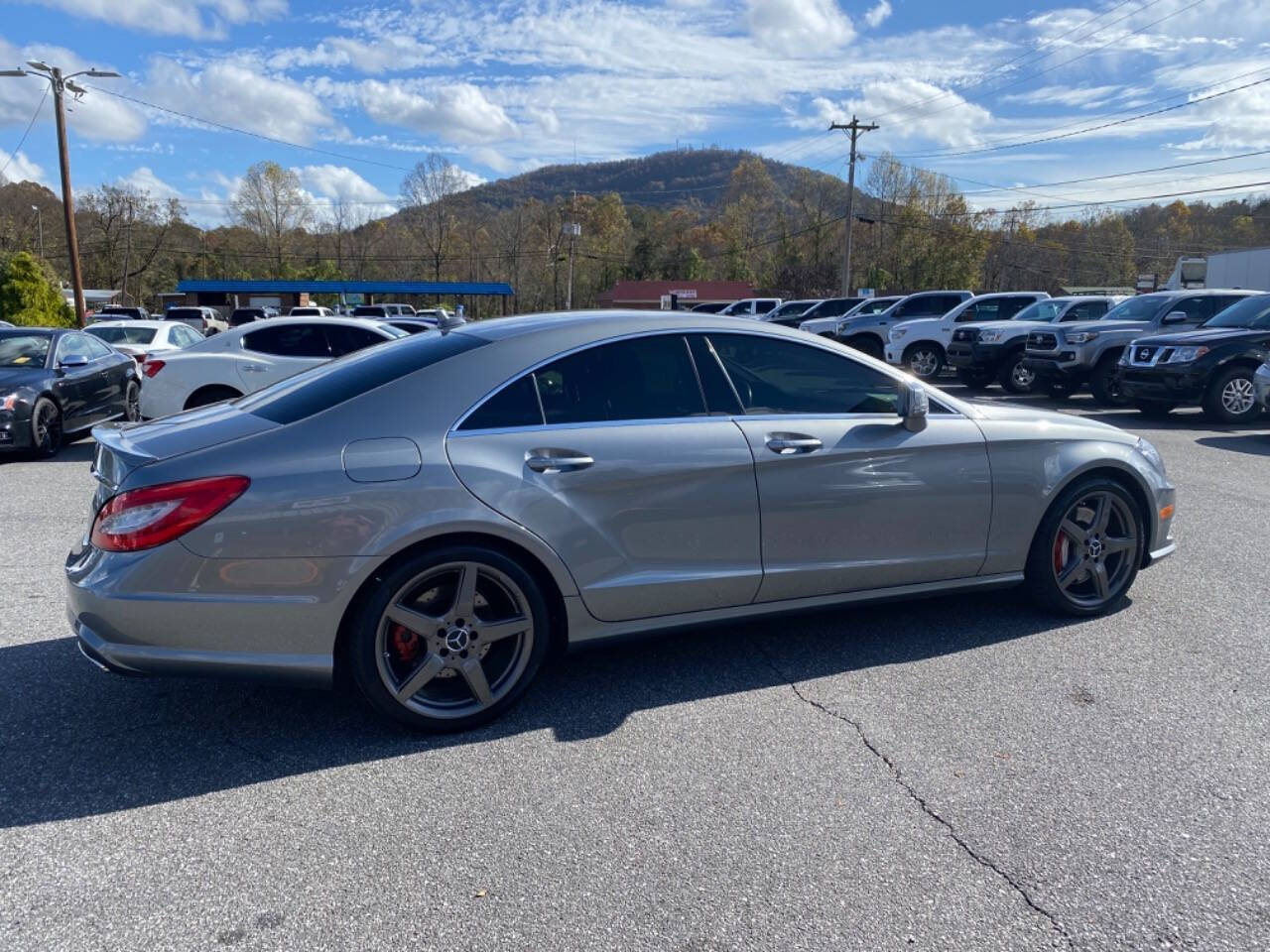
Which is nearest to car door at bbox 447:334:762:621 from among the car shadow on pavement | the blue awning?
the car shadow on pavement

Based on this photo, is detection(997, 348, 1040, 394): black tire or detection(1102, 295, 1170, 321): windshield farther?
detection(997, 348, 1040, 394): black tire

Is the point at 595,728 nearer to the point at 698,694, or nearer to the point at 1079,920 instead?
the point at 698,694

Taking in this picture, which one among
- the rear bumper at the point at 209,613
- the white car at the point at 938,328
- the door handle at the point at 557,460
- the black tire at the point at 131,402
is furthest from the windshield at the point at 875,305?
the rear bumper at the point at 209,613

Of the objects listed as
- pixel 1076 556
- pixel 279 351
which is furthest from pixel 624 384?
pixel 279 351

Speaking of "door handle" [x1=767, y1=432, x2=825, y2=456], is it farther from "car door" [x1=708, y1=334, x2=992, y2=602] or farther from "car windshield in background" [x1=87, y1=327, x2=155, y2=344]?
"car windshield in background" [x1=87, y1=327, x2=155, y2=344]

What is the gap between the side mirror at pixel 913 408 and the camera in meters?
4.31

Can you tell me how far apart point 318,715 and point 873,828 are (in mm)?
2191

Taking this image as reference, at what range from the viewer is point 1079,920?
259cm

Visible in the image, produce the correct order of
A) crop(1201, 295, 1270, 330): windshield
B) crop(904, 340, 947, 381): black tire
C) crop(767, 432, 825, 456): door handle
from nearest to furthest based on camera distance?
crop(767, 432, 825, 456): door handle
crop(1201, 295, 1270, 330): windshield
crop(904, 340, 947, 381): black tire

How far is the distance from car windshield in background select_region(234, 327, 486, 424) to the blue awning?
5542cm

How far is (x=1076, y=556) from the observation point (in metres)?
4.89

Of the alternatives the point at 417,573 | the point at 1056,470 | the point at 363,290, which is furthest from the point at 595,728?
the point at 363,290

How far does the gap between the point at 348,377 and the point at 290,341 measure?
24.4 ft

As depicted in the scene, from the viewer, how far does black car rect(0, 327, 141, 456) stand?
31.9ft
